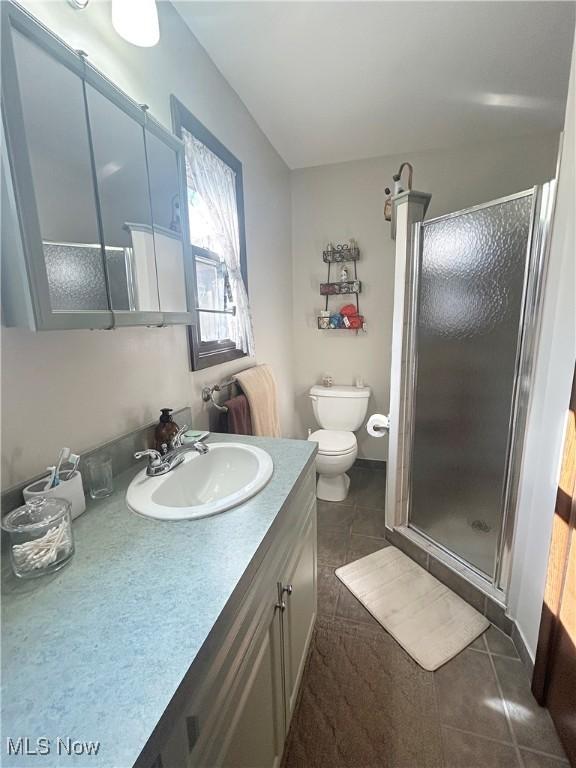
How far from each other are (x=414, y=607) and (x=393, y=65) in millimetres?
2506

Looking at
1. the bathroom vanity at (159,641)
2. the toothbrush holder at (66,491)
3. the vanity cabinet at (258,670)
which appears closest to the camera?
the bathroom vanity at (159,641)

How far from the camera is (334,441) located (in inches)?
89.2

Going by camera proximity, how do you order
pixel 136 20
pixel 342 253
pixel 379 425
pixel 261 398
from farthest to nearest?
pixel 342 253, pixel 379 425, pixel 261 398, pixel 136 20

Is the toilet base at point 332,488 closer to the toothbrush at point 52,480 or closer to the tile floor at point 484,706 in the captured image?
the tile floor at point 484,706

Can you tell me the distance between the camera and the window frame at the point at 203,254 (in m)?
1.22

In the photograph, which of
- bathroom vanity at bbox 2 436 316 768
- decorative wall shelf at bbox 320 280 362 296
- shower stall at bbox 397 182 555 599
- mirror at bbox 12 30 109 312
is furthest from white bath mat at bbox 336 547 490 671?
decorative wall shelf at bbox 320 280 362 296

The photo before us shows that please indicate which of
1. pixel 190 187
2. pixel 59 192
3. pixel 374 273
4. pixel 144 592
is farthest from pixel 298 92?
pixel 144 592

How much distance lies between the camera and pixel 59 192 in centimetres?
72

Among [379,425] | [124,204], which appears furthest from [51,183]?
[379,425]

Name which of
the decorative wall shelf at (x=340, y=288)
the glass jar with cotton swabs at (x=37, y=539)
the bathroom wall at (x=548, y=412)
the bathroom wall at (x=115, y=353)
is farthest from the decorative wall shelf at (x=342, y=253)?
the glass jar with cotton swabs at (x=37, y=539)

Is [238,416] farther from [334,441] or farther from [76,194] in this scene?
[76,194]

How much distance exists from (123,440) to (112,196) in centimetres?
69

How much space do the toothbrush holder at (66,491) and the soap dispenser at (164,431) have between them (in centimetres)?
28

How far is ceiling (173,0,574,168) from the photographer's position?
1.25 m
